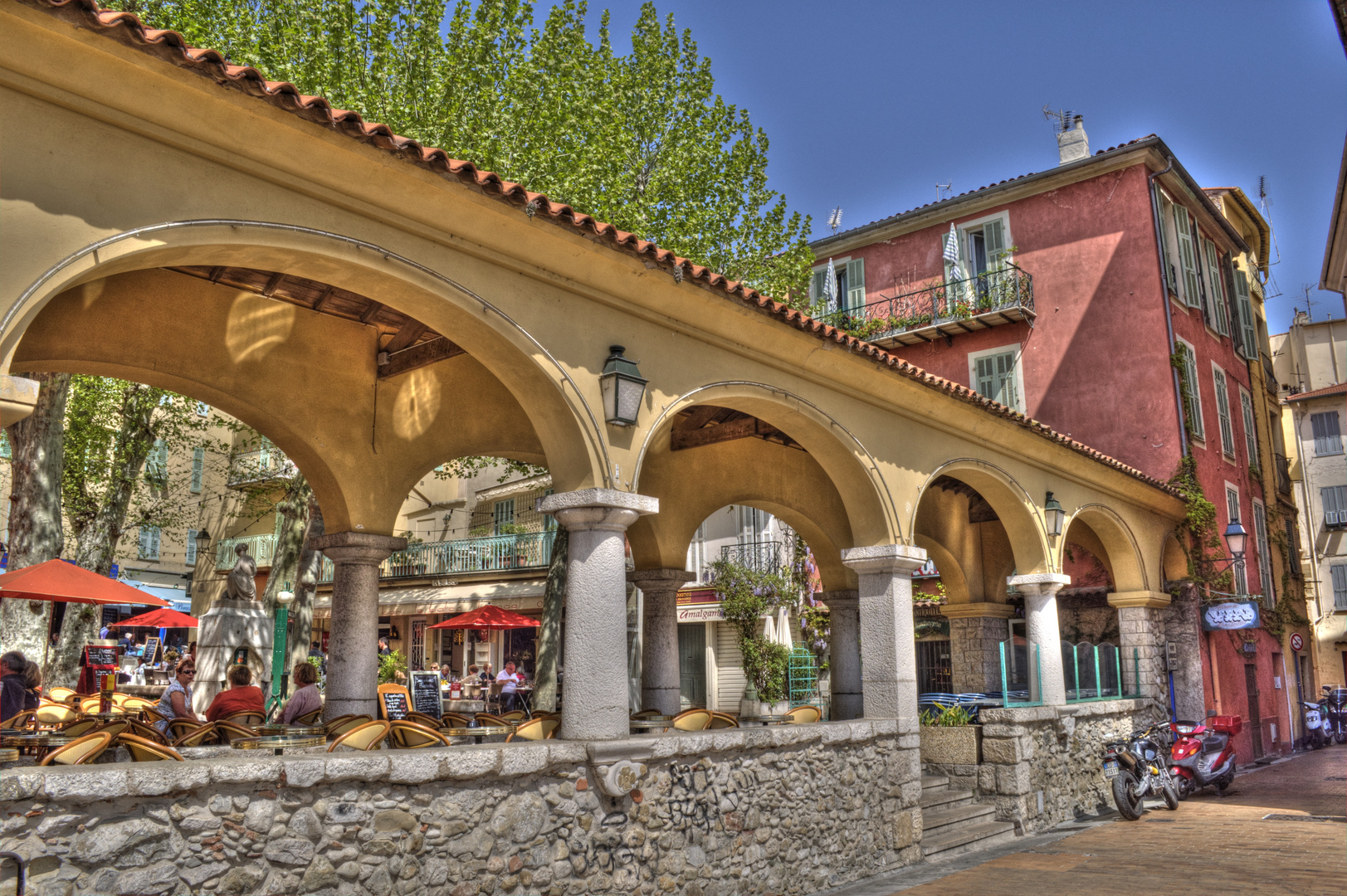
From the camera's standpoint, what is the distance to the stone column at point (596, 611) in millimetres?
6551

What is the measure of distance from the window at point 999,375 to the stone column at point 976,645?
5306mm

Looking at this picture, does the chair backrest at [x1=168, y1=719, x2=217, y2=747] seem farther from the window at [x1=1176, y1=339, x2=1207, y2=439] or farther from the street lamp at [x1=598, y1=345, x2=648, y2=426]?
the window at [x1=1176, y1=339, x2=1207, y2=439]

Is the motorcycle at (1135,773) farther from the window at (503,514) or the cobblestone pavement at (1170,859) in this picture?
the window at (503,514)

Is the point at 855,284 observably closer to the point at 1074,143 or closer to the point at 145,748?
the point at 1074,143

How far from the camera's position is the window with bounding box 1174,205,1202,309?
19406 millimetres

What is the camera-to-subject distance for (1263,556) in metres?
20.7

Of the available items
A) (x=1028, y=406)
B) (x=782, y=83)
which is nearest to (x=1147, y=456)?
(x=1028, y=406)

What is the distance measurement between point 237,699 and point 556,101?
9832mm

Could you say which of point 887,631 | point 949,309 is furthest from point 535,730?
point 949,309

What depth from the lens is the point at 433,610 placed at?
2639cm

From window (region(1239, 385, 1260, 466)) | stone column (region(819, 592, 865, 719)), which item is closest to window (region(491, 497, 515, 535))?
stone column (region(819, 592, 865, 719))

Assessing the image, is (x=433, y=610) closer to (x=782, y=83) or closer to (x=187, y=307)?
(x=782, y=83)

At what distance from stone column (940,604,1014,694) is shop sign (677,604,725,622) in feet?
24.7

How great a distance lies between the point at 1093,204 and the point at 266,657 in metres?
16.8
